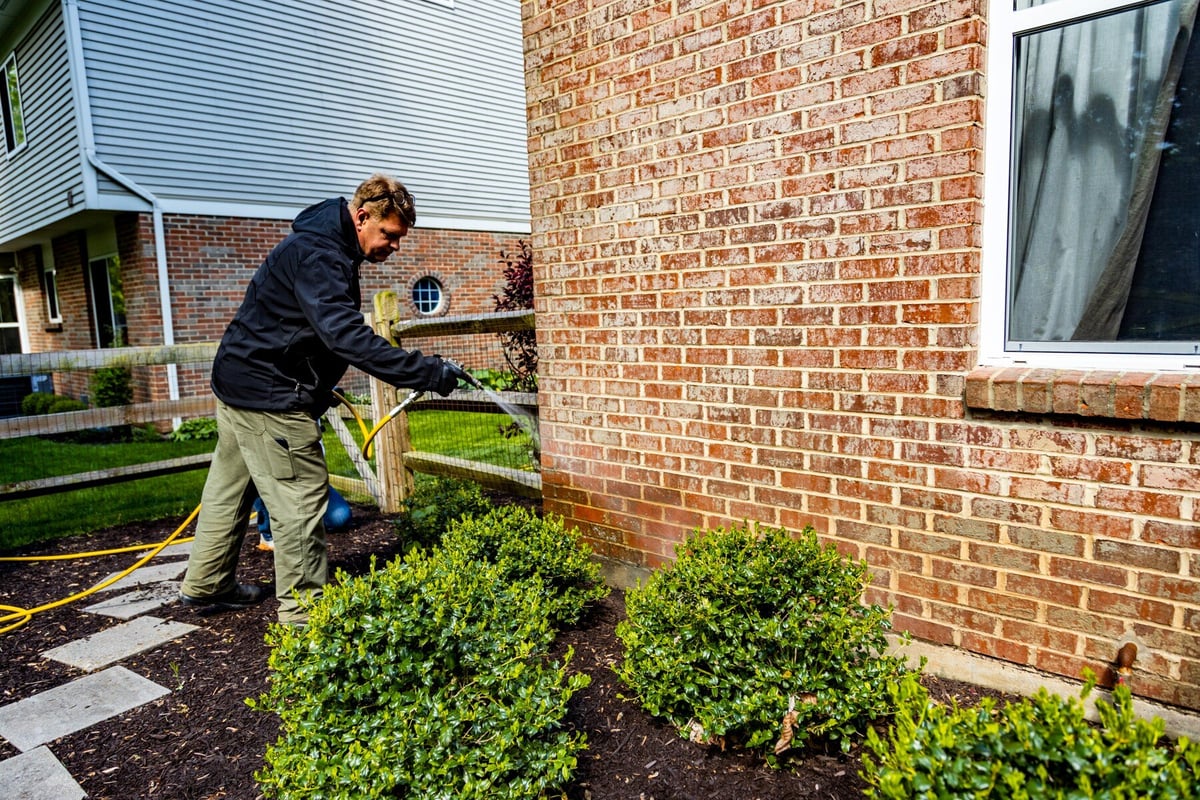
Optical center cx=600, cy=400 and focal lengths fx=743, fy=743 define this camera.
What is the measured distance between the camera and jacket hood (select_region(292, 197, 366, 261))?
3367 mm

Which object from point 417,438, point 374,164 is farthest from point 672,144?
point 374,164

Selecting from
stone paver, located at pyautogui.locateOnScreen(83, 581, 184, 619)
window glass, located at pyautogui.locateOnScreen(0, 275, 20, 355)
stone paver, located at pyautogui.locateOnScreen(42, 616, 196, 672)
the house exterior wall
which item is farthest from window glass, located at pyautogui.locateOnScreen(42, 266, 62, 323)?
stone paver, located at pyautogui.locateOnScreen(42, 616, 196, 672)

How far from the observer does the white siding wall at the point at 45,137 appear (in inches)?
400

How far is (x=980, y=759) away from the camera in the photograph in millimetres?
1462

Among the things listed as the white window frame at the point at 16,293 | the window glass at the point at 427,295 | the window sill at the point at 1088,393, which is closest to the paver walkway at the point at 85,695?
the window sill at the point at 1088,393

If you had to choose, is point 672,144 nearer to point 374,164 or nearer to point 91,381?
point 374,164

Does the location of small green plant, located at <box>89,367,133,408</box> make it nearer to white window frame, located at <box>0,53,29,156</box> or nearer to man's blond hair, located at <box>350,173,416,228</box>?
white window frame, located at <box>0,53,29,156</box>

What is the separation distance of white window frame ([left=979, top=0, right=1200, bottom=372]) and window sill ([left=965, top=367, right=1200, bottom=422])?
0.28 ft

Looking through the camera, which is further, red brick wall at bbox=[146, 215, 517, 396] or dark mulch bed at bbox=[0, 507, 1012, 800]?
red brick wall at bbox=[146, 215, 517, 396]

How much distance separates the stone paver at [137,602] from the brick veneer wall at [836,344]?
254 cm

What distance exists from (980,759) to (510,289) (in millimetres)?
5898

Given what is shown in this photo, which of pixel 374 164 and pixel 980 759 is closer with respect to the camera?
pixel 980 759

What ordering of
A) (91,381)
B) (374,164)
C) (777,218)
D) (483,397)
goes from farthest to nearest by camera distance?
(374,164), (91,381), (483,397), (777,218)

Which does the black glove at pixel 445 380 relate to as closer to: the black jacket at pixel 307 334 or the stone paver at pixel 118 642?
the black jacket at pixel 307 334
